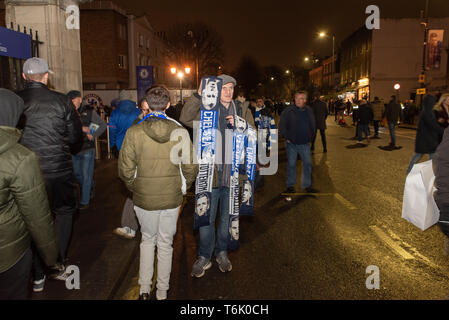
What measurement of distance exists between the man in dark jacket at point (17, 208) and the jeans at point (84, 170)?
4.10 meters

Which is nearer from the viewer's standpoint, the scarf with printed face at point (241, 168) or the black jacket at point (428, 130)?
the scarf with printed face at point (241, 168)

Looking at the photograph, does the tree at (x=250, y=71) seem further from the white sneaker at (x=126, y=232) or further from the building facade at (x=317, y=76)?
the white sneaker at (x=126, y=232)

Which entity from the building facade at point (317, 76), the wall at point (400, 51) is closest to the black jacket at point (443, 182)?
the wall at point (400, 51)

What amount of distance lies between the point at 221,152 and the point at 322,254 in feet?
6.01

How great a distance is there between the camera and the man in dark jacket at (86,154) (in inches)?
248

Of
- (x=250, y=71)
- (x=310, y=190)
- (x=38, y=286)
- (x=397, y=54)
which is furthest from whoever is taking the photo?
(x=250, y=71)

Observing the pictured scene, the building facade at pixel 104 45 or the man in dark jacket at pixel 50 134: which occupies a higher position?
the building facade at pixel 104 45

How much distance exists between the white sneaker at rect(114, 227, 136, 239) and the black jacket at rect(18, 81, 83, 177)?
1.55 m

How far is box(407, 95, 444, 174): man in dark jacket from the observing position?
7660 mm

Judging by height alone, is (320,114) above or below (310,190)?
above

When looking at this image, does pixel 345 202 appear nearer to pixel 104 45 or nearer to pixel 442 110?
pixel 442 110

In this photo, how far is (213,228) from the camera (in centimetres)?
420

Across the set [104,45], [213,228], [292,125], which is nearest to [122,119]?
[213,228]
